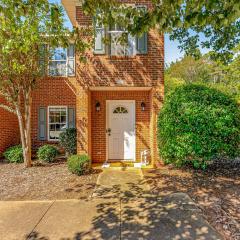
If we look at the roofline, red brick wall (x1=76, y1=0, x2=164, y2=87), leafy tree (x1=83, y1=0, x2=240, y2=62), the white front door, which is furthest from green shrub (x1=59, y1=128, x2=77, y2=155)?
leafy tree (x1=83, y1=0, x2=240, y2=62)

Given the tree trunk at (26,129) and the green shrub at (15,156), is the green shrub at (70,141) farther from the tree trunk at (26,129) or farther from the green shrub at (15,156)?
the green shrub at (15,156)

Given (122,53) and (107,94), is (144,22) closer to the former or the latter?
(122,53)

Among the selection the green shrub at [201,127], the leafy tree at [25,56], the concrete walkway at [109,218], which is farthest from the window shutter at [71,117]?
the concrete walkway at [109,218]

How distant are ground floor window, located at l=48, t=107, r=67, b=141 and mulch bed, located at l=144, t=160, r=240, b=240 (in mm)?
5423

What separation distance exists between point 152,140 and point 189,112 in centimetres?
224

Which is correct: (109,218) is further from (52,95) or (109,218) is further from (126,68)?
(52,95)

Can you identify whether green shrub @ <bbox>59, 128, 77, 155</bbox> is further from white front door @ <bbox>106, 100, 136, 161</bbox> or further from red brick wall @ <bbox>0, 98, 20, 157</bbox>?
red brick wall @ <bbox>0, 98, 20, 157</bbox>

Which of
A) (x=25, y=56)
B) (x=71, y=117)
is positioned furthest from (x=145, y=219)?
(x=71, y=117)

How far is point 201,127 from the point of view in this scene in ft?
19.5

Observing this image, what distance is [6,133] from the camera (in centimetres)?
967

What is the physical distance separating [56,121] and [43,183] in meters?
4.98

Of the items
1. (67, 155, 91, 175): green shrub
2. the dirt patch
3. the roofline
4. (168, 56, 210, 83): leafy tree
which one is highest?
(168, 56, 210, 83): leafy tree

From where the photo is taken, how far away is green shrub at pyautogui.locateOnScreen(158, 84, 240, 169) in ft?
19.4

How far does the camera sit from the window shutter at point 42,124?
34.0 ft
